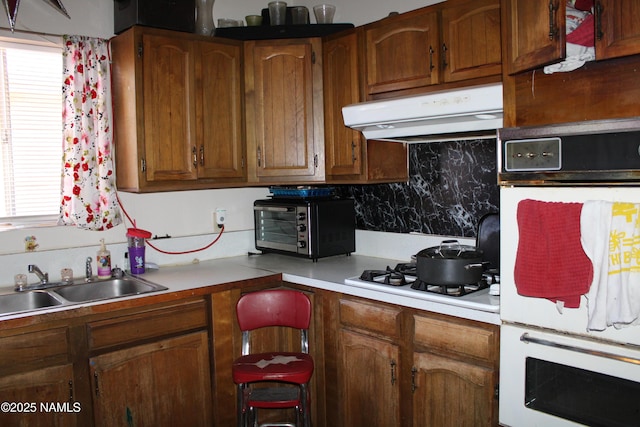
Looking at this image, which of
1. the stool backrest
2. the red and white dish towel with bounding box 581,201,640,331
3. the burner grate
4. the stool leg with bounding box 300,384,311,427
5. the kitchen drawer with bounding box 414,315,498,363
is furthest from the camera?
the stool backrest

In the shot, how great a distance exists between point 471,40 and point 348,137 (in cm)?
80

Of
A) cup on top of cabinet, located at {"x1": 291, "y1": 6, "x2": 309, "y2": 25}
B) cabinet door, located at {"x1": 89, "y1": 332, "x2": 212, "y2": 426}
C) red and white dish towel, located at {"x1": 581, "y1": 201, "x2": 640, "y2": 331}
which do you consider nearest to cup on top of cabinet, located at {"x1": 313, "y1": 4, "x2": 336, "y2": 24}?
cup on top of cabinet, located at {"x1": 291, "y1": 6, "x2": 309, "y2": 25}

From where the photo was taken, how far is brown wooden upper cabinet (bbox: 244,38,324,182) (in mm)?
2996

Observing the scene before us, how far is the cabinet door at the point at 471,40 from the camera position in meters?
2.28

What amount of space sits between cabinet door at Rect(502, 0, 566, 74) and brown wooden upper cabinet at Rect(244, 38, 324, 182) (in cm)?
126

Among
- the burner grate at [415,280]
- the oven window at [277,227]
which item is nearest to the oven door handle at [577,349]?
the burner grate at [415,280]

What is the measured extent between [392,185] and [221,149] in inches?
38.6

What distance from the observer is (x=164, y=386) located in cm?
245

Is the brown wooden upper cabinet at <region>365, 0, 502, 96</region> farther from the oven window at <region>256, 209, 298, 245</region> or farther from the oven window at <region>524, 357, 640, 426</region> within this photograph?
the oven window at <region>524, 357, 640, 426</region>

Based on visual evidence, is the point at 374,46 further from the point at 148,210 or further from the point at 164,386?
the point at 164,386

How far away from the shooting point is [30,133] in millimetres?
2727

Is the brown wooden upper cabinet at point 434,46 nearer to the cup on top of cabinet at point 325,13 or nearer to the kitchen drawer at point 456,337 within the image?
the cup on top of cabinet at point 325,13

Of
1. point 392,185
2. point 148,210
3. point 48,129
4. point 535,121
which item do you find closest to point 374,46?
point 392,185

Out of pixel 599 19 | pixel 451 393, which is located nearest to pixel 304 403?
pixel 451 393
